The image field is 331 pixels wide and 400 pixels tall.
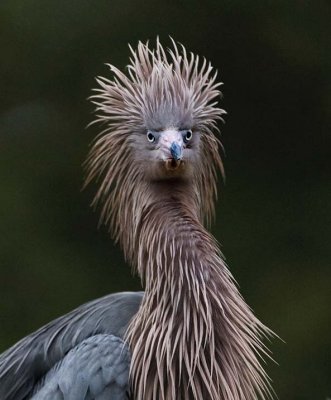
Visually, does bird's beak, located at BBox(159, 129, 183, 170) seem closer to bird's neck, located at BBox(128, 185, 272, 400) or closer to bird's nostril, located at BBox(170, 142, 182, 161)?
bird's nostril, located at BBox(170, 142, 182, 161)

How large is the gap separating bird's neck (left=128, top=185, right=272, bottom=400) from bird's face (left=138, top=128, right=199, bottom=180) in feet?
0.24

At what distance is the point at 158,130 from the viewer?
3.96m

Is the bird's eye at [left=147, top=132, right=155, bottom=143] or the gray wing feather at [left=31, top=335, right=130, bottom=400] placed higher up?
the bird's eye at [left=147, top=132, right=155, bottom=143]

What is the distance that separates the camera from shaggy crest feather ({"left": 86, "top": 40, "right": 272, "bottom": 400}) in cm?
389

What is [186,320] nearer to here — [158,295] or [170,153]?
[158,295]

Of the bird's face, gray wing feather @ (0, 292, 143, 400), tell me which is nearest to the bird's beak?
the bird's face

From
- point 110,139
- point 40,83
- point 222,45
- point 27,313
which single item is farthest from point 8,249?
point 110,139

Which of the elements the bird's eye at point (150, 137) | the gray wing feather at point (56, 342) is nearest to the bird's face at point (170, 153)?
the bird's eye at point (150, 137)

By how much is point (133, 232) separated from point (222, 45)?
378 centimetres

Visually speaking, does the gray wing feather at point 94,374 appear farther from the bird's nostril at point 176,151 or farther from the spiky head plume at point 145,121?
the bird's nostril at point 176,151

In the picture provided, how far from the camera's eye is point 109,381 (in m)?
3.85

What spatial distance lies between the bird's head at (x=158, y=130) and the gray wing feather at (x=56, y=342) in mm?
345

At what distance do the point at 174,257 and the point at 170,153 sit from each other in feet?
1.09

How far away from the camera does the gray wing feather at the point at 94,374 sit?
3852 mm
